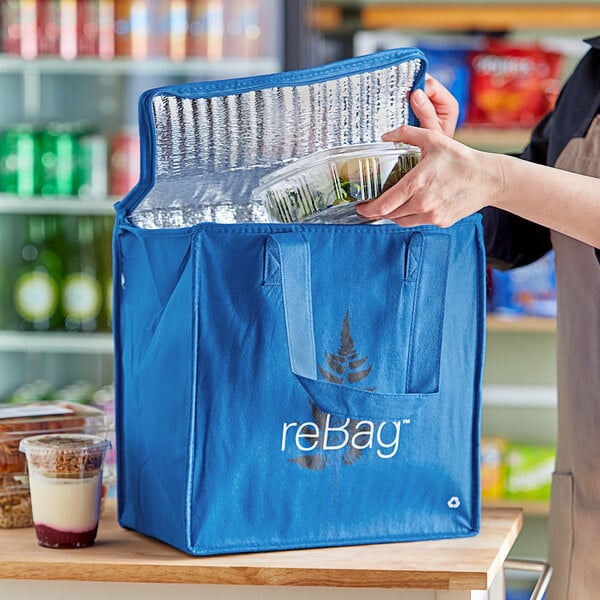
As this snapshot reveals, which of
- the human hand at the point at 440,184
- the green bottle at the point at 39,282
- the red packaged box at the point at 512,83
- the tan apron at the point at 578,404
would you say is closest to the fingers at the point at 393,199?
the human hand at the point at 440,184

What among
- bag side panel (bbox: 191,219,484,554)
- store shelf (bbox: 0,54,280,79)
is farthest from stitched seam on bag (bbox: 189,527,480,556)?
store shelf (bbox: 0,54,280,79)

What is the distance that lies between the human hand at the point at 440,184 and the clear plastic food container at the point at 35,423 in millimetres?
412

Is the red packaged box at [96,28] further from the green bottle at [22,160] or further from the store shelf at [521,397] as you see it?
the store shelf at [521,397]

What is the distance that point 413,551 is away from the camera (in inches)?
39.6

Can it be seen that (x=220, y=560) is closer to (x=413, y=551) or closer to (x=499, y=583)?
(x=413, y=551)

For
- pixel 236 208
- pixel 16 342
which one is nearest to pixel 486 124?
pixel 16 342

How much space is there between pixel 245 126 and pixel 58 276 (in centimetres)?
202

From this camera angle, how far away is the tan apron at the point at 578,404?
50.4 inches

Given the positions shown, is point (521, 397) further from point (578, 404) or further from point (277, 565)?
point (277, 565)

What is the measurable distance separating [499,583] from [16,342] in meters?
2.03

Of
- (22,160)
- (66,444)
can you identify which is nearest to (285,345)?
(66,444)

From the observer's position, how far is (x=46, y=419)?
3.74ft

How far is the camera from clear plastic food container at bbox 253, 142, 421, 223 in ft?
3.22

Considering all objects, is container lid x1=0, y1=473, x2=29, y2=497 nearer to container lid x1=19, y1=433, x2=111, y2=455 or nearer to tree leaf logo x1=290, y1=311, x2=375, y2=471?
container lid x1=19, y1=433, x2=111, y2=455
